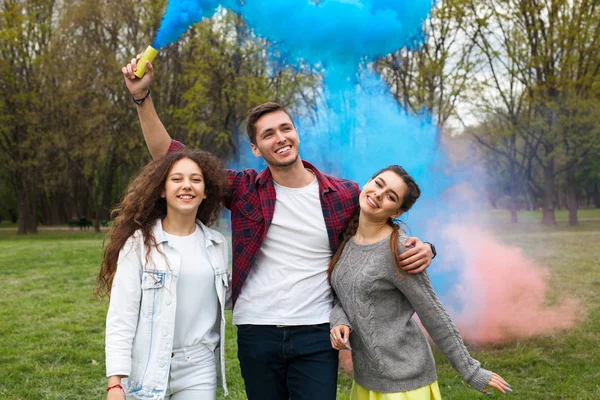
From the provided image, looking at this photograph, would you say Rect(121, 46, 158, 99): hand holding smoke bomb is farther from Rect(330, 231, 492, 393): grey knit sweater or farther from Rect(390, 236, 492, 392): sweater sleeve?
Rect(390, 236, 492, 392): sweater sleeve

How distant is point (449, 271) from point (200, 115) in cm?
1808

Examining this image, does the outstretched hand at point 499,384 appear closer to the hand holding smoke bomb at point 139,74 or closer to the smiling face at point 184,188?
the smiling face at point 184,188

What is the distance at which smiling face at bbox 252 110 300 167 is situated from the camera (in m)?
2.60

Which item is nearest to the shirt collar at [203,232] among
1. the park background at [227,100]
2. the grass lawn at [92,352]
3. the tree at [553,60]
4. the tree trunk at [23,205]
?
the grass lawn at [92,352]

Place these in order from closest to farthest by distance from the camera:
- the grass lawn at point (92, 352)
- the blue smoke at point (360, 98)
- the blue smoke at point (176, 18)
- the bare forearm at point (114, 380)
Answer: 1. the bare forearm at point (114, 380)
2. the blue smoke at point (176, 18)
3. the grass lawn at point (92, 352)
4. the blue smoke at point (360, 98)

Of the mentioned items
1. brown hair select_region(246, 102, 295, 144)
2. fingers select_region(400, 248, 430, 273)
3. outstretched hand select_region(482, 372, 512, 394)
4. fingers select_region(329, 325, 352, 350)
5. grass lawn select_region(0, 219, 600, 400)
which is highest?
brown hair select_region(246, 102, 295, 144)

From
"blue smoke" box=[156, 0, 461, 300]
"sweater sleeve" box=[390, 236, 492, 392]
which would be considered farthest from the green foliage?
"sweater sleeve" box=[390, 236, 492, 392]

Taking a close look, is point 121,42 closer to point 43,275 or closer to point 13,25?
point 13,25

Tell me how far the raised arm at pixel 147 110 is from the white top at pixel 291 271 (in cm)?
66

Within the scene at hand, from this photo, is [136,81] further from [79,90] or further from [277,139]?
[79,90]

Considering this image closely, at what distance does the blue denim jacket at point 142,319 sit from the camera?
2.28m

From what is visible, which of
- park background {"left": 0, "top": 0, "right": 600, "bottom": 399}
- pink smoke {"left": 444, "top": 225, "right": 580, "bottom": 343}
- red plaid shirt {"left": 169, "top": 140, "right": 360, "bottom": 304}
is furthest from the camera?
park background {"left": 0, "top": 0, "right": 600, "bottom": 399}

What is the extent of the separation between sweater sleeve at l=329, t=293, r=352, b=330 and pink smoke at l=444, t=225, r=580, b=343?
278 centimetres

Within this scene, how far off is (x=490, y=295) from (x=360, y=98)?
2.25 meters
